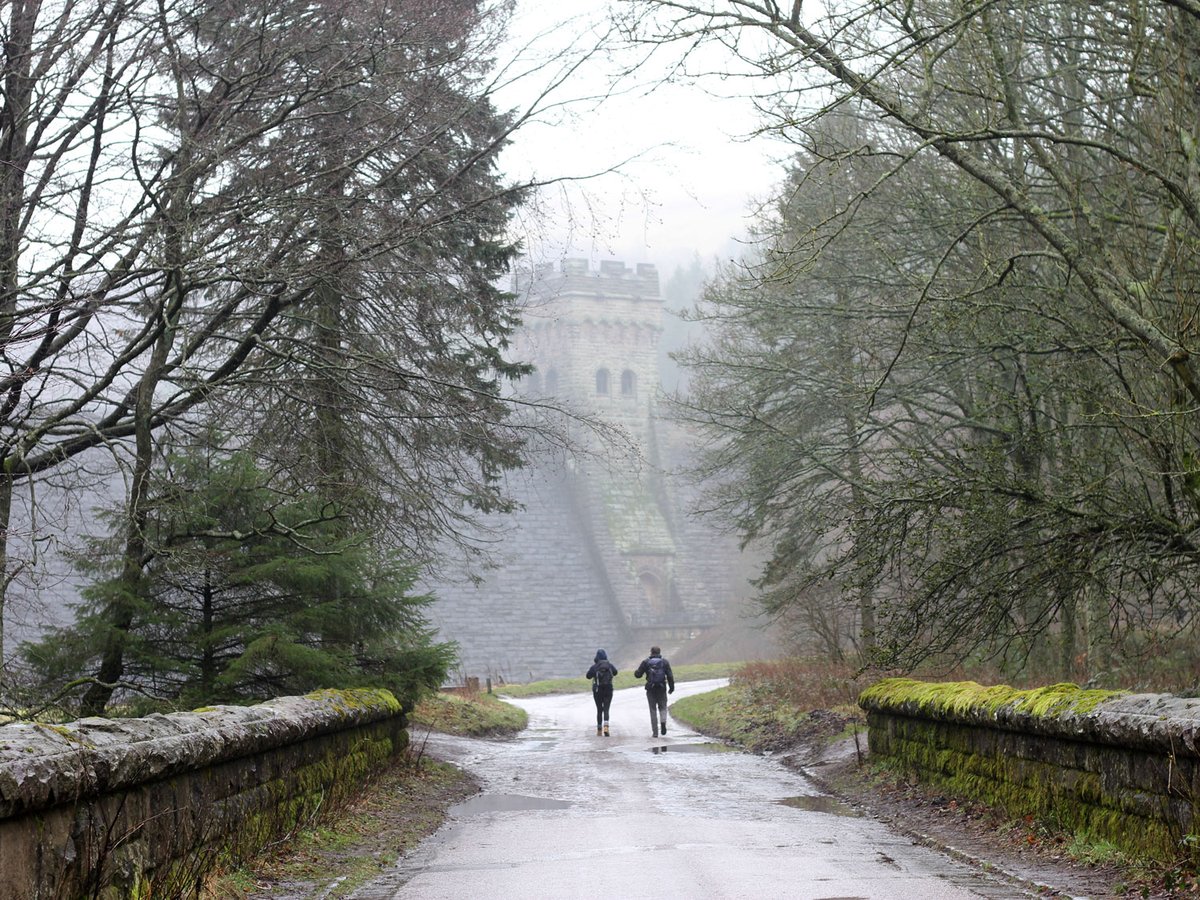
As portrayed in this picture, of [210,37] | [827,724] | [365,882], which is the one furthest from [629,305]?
[365,882]

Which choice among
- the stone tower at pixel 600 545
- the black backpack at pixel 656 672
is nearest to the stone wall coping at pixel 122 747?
the black backpack at pixel 656 672

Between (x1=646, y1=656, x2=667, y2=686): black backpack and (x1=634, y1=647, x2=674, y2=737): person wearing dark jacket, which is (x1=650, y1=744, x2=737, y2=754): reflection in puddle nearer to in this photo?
(x1=634, y1=647, x2=674, y2=737): person wearing dark jacket

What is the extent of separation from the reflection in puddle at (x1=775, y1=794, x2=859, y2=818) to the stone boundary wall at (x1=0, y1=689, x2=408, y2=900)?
4.73 meters

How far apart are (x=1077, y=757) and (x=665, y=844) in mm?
2998

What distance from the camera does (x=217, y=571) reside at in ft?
44.8

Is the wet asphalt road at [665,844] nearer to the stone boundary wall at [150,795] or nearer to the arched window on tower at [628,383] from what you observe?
the stone boundary wall at [150,795]

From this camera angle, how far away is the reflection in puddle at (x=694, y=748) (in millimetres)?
19641

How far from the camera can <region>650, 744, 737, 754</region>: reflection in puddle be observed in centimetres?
1964

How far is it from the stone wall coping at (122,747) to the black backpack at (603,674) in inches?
558

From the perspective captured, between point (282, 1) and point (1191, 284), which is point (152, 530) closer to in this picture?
point (282, 1)

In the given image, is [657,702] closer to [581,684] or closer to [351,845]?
[351,845]

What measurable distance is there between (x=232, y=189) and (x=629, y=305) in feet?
250

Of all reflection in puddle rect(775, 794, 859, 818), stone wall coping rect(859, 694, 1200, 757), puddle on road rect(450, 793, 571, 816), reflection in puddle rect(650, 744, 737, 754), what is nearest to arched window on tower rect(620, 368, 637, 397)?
reflection in puddle rect(650, 744, 737, 754)

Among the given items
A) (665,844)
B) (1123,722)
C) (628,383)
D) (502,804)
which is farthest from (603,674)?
(628,383)
